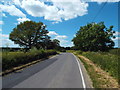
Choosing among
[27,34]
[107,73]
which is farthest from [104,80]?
[27,34]

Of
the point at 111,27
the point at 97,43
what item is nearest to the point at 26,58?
the point at 97,43

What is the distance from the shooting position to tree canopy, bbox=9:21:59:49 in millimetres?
56094

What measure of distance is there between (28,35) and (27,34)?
2.58 feet

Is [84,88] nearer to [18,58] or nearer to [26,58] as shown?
[18,58]

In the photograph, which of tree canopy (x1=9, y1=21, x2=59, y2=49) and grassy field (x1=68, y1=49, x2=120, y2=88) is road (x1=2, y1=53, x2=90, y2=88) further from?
tree canopy (x1=9, y1=21, x2=59, y2=49)

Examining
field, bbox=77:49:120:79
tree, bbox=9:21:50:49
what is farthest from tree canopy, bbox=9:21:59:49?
field, bbox=77:49:120:79

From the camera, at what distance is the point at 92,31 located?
35.6 meters

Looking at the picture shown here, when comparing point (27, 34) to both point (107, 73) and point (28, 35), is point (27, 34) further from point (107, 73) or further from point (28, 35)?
point (107, 73)

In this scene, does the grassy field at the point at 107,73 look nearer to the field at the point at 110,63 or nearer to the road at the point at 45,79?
the field at the point at 110,63

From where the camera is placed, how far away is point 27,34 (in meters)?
55.2

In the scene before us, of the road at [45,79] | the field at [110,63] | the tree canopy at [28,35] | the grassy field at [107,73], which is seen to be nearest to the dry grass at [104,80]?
the grassy field at [107,73]

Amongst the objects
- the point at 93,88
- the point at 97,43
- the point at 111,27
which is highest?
the point at 111,27

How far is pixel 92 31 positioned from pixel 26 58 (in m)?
23.6

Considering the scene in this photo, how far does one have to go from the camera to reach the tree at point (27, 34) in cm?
5609
